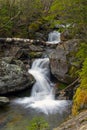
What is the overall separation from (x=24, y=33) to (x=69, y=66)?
11.0 meters

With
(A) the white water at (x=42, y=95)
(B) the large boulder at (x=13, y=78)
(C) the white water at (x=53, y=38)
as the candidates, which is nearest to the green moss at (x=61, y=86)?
(A) the white water at (x=42, y=95)

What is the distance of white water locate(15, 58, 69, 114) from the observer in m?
17.8

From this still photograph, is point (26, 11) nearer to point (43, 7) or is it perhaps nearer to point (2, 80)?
point (43, 7)

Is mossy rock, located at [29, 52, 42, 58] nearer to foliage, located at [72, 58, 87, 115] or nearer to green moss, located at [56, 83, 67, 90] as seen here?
green moss, located at [56, 83, 67, 90]

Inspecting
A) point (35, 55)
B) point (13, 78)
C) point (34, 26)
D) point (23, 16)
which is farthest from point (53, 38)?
point (13, 78)

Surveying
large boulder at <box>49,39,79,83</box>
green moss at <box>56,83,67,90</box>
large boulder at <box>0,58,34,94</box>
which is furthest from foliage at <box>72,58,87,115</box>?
large boulder at <box>0,58,34,94</box>

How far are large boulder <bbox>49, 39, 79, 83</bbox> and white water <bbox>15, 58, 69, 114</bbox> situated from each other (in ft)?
3.47

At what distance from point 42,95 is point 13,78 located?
2402 mm

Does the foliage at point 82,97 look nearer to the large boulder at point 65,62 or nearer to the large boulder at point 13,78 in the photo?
the large boulder at point 65,62

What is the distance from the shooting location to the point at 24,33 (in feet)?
98.5

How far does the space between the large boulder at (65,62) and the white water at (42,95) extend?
106 centimetres

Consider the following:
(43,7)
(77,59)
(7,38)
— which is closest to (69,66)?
(77,59)

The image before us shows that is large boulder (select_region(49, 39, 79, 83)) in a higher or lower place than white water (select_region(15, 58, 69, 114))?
higher

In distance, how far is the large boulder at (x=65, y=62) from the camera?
65.8ft
